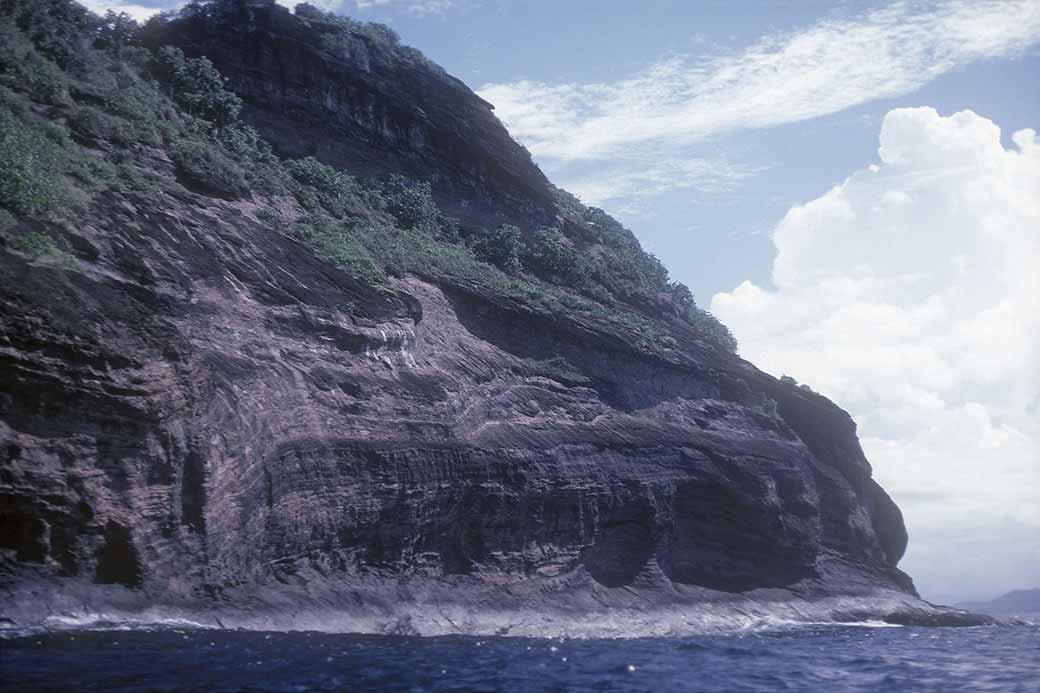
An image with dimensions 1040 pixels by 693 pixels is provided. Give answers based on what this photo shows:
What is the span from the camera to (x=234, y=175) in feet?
94.5

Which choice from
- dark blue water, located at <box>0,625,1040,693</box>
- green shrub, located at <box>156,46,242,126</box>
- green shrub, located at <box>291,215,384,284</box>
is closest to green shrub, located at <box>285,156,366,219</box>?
green shrub, located at <box>291,215,384,284</box>

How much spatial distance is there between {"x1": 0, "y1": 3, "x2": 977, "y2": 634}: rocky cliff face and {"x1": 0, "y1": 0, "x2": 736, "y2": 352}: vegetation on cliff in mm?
749

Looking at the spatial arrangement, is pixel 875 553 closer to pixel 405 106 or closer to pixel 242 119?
pixel 405 106

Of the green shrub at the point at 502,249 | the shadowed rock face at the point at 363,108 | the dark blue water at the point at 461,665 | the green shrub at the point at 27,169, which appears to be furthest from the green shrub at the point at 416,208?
the dark blue water at the point at 461,665

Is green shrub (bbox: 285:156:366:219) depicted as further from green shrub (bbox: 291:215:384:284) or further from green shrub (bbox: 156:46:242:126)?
green shrub (bbox: 156:46:242:126)

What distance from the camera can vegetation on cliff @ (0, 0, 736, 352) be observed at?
78.1 feet

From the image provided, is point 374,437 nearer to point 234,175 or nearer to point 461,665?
point 461,665

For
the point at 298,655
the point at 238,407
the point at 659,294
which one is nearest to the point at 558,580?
the point at 238,407

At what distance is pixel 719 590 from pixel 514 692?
2188 centimetres

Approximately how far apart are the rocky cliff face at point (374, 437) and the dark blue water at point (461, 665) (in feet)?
8.09

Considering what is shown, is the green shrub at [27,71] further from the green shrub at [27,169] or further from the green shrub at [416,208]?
the green shrub at [416,208]

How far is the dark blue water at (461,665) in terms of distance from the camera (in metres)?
12.0

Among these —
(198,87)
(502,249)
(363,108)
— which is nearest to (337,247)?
(198,87)

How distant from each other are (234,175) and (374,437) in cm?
1024
